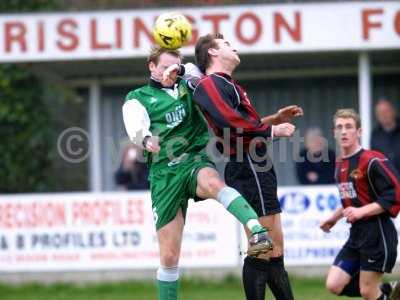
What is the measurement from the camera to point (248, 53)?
42.7 feet

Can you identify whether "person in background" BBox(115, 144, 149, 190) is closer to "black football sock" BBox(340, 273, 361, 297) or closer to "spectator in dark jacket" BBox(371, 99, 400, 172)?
"spectator in dark jacket" BBox(371, 99, 400, 172)

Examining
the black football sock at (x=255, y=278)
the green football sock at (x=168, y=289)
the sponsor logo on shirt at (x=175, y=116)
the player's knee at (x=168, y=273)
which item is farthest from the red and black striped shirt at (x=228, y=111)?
the green football sock at (x=168, y=289)

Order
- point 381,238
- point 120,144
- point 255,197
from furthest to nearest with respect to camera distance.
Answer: point 120,144, point 381,238, point 255,197

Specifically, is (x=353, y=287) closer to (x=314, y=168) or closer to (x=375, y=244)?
(x=375, y=244)

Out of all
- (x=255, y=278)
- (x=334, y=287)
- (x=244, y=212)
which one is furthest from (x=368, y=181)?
(x=244, y=212)

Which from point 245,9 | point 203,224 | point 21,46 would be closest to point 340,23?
point 245,9

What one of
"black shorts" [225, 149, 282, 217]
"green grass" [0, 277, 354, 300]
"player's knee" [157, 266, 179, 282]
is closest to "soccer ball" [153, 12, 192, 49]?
"black shorts" [225, 149, 282, 217]

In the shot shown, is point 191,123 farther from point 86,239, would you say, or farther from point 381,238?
point 86,239

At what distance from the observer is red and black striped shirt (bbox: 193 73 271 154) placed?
7.48 meters

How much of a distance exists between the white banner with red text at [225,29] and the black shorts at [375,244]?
456cm

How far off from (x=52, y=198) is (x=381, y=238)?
5.32 m

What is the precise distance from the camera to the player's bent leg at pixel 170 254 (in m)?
7.88

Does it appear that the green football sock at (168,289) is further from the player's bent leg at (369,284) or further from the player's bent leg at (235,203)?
the player's bent leg at (369,284)

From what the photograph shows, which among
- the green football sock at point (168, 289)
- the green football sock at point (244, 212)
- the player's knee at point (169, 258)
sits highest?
the green football sock at point (244, 212)
